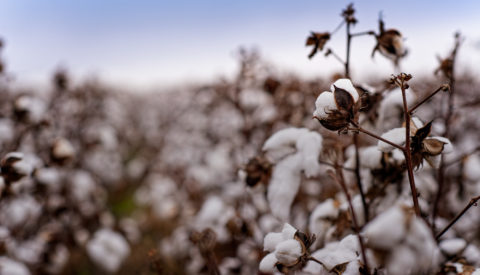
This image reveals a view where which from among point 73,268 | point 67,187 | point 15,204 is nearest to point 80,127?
point 67,187

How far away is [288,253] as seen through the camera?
2.22ft

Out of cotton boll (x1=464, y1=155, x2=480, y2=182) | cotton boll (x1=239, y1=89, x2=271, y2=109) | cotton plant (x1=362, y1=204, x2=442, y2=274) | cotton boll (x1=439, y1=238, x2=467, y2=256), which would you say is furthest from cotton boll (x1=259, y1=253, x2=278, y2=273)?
cotton boll (x1=239, y1=89, x2=271, y2=109)

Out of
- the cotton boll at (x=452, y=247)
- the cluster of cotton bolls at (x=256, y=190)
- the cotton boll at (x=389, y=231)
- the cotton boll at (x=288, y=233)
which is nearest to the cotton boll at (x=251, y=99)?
the cluster of cotton bolls at (x=256, y=190)

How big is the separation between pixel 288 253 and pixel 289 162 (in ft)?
1.16

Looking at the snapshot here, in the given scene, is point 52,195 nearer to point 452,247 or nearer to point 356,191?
point 356,191

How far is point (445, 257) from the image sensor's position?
1.08 m

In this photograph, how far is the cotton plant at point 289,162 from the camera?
0.94 metres

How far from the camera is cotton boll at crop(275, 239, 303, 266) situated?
676 mm

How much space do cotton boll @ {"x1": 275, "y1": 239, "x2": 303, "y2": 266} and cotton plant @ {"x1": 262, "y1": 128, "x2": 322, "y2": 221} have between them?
28 cm

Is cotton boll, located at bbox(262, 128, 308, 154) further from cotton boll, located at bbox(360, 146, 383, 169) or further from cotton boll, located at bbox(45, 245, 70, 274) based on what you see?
cotton boll, located at bbox(45, 245, 70, 274)

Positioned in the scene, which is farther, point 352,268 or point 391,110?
point 391,110

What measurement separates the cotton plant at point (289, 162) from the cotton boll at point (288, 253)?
0.28m

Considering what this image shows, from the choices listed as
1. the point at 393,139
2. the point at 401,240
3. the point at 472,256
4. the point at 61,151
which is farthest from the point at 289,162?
the point at 61,151

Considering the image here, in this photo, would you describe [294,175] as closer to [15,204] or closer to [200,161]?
[15,204]
